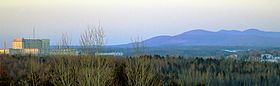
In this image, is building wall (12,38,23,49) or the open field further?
building wall (12,38,23,49)

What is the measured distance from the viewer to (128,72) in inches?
446

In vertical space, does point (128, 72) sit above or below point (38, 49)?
below

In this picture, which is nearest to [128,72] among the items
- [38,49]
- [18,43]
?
[38,49]

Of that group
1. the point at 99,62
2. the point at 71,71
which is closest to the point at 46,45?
the point at 71,71

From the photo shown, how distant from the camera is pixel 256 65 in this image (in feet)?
63.3

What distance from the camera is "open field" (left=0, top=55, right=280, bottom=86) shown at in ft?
34.9

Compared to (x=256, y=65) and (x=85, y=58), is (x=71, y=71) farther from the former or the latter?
(x=256, y=65)

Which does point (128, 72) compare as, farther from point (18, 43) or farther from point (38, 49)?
point (18, 43)

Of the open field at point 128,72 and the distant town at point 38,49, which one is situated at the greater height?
the distant town at point 38,49

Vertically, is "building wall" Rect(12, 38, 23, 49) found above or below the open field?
above

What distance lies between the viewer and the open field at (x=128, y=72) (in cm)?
1062

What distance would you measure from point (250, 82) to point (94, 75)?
6450 millimetres

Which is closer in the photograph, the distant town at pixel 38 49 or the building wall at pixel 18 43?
the distant town at pixel 38 49

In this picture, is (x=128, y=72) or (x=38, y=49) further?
(x=38, y=49)
